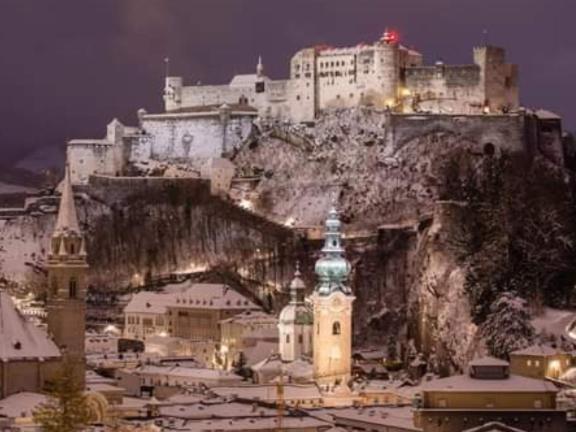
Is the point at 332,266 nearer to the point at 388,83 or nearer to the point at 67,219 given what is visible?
the point at 67,219

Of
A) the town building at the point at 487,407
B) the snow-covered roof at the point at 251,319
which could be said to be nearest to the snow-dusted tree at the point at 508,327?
the town building at the point at 487,407

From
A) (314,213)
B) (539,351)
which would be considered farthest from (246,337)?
(539,351)

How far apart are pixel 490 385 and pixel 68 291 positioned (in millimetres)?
23577

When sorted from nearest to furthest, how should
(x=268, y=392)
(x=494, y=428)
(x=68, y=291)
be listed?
(x=494, y=428) < (x=68, y=291) < (x=268, y=392)

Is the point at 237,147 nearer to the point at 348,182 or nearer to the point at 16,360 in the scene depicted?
the point at 348,182

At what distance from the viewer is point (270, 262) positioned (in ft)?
488

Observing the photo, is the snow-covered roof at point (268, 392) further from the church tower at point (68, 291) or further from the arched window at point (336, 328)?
the church tower at point (68, 291)

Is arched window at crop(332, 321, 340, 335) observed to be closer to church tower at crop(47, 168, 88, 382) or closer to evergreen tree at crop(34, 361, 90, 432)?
church tower at crop(47, 168, 88, 382)

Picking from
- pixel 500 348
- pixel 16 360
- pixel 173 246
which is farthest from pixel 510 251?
pixel 173 246

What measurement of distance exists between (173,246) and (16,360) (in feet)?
223

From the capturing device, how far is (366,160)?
484 feet

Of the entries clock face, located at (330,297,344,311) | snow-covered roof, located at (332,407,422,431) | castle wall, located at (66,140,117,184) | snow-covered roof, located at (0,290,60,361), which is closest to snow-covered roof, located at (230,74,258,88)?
castle wall, located at (66,140,117,184)

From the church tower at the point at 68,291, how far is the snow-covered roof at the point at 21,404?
12.9 feet

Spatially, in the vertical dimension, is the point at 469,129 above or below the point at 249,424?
above
